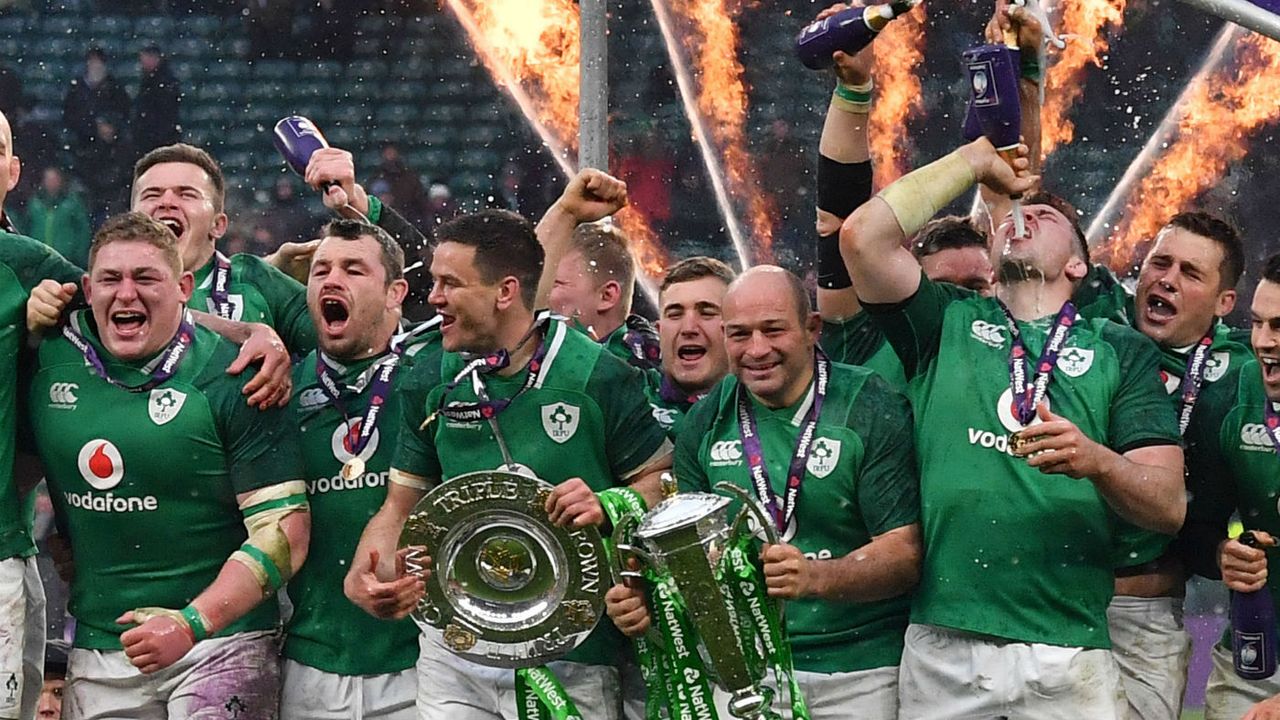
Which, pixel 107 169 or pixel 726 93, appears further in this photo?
pixel 726 93

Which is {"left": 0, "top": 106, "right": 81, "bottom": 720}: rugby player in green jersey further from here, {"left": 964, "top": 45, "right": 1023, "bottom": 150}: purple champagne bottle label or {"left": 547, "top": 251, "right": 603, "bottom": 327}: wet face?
{"left": 964, "top": 45, "right": 1023, "bottom": 150}: purple champagne bottle label

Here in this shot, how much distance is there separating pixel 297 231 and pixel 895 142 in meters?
3.10

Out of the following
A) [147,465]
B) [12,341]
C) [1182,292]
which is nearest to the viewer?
[147,465]

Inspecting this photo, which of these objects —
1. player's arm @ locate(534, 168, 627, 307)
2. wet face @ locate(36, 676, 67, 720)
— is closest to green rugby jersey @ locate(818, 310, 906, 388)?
player's arm @ locate(534, 168, 627, 307)

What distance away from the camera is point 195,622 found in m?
4.80

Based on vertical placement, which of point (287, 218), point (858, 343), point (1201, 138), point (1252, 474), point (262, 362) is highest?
point (287, 218)

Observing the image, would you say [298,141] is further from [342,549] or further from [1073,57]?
[1073,57]

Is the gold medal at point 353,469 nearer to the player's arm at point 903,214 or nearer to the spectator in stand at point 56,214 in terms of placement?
the player's arm at point 903,214

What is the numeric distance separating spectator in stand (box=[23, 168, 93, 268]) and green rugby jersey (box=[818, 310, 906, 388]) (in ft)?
17.2

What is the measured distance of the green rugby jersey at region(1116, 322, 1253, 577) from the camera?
201 inches

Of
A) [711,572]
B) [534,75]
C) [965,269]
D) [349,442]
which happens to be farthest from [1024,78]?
[534,75]

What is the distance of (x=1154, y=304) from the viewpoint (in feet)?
17.4

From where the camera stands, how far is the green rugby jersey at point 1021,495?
4625mm

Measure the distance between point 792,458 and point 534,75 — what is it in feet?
18.6
